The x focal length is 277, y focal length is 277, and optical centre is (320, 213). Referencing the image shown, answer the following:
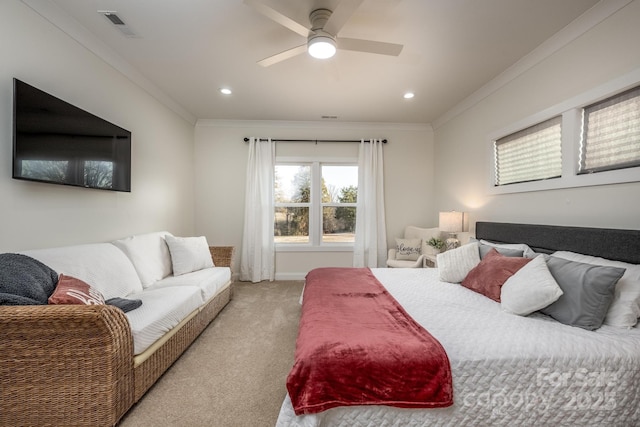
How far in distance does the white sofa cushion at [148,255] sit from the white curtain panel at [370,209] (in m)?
2.81

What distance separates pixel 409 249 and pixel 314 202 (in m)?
1.73

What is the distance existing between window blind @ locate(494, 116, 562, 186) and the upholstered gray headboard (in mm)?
520

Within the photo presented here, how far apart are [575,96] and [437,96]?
1600mm

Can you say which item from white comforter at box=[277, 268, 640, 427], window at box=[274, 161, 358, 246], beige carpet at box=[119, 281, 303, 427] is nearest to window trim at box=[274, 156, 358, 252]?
window at box=[274, 161, 358, 246]

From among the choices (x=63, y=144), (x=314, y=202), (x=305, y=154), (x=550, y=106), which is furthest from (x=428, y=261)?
(x=63, y=144)

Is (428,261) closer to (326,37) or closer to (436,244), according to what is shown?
(436,244)

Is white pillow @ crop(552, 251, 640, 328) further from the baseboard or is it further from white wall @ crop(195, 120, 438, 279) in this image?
the baseboard

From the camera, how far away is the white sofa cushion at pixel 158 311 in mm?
1736

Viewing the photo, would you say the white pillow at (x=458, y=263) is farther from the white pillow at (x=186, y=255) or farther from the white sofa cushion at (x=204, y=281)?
the white pillow at (x=186, y=255)

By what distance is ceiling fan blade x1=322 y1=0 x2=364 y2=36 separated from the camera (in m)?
1.65

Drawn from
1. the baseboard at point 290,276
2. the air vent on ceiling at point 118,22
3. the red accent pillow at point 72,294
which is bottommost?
the baseboard at point 290,276

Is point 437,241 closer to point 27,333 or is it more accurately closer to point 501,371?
point 501,371

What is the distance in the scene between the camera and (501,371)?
1293 mm

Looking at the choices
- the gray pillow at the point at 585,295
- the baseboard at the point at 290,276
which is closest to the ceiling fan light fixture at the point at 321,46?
the gray pillow at the point at 585,295
